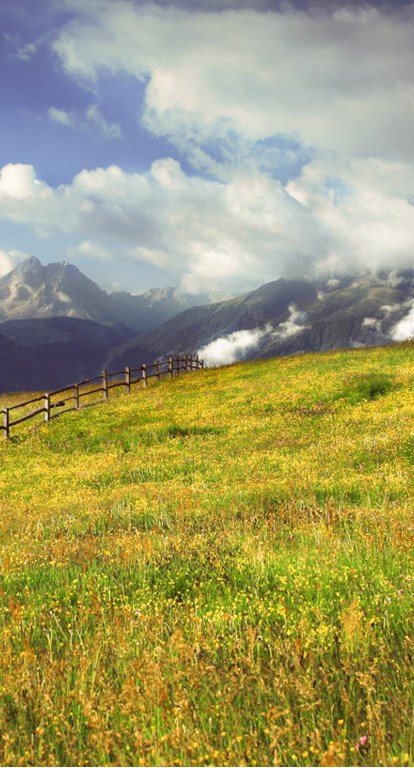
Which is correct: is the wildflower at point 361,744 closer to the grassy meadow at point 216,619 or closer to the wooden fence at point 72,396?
the grassy meadow at point 216,619

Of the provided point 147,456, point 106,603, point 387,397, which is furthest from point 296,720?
point 387,397

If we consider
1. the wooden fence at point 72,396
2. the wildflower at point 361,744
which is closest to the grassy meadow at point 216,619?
the wildflower at point 361,744

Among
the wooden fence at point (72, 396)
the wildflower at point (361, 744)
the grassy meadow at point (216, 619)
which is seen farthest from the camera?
the wooden fence at point (72, 396)

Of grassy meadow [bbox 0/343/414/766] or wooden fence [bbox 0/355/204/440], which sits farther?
wooden fence [bbox 0/355/204/440]

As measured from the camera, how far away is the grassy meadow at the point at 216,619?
11.4 ft

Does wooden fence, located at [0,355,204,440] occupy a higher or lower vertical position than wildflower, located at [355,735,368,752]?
higher

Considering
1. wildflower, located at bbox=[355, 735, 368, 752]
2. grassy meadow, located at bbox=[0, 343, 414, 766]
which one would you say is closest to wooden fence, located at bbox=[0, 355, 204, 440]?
grassy meadow, located at bbox=[0, 343, 414, 766]

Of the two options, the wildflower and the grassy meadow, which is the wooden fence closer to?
the grassy meadow

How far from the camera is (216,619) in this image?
501cm

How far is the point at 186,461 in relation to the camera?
1916cm

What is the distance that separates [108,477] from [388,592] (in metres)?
13.9

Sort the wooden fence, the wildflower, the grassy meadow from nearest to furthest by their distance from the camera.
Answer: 1. the wildflower
2. the grassy meadow
3. the wooden fence

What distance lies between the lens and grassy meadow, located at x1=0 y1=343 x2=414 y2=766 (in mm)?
3471

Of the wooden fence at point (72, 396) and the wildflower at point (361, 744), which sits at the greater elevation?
the wooden fence at point (72, 396)
